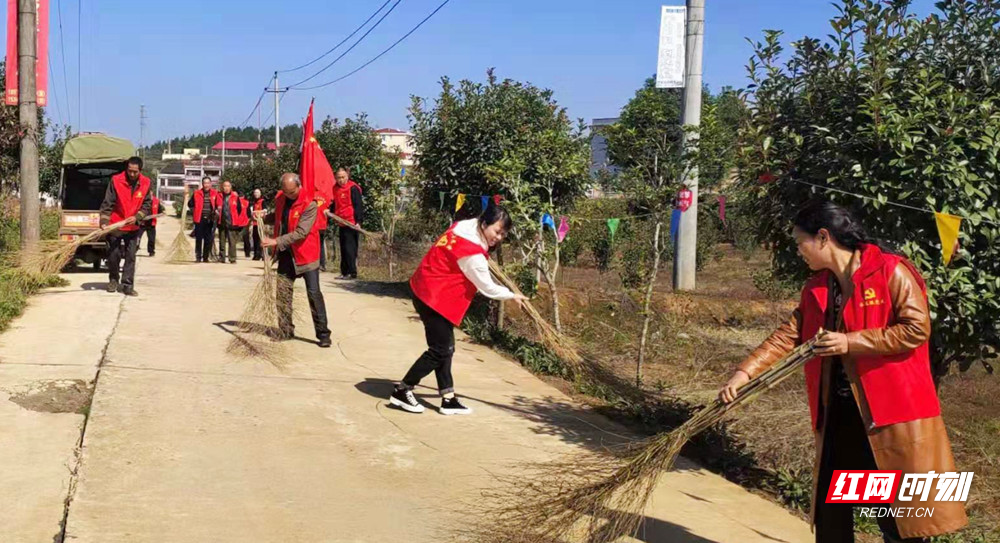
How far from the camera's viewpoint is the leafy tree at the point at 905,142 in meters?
4.69

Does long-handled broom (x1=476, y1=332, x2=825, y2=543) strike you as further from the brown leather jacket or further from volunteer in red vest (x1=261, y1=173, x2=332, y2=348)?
volunteer in red vest (x1=261, y1=173, x2=332, y2=348)

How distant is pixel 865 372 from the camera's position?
338 cm

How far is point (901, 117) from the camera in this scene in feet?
15.4

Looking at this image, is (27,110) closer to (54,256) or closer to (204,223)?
(54,256)

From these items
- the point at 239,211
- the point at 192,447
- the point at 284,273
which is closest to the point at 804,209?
the point at 192,447

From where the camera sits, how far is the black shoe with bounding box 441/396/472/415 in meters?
6.54


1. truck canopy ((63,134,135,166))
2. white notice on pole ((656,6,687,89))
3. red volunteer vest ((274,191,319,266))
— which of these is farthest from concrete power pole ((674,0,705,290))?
truck canopy ((63,134,135,166))

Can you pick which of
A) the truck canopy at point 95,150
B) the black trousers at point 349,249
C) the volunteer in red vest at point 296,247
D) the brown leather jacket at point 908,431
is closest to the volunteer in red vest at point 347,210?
the black trousers at point 349,249

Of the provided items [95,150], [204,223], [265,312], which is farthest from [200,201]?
[265,312]

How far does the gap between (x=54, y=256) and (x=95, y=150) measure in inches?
281

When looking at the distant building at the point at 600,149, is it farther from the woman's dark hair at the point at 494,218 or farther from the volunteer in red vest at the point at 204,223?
the volunteer in red vest at the point at 204,223

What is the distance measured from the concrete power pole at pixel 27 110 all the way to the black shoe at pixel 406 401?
820 centimetres

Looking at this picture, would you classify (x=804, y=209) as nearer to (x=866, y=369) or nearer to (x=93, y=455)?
(x=866, y=369)

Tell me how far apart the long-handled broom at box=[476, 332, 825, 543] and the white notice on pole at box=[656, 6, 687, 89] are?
954 cm
